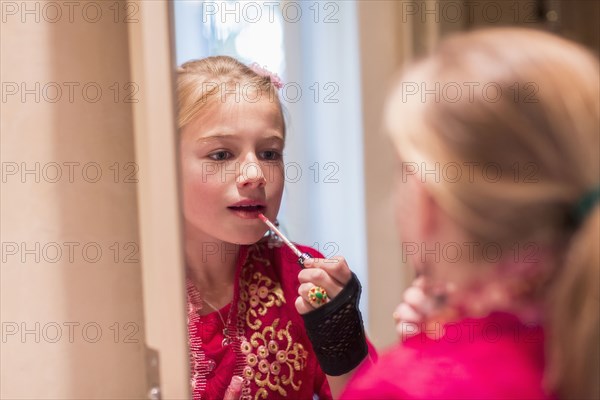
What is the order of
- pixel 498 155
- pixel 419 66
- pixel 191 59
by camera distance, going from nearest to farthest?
pixel 498 155 < pixel 419 66 < pixel 191 59

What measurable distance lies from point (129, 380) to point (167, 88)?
357mm

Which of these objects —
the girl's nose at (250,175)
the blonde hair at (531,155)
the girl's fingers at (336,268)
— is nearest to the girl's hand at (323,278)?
the girl's fingers at (336,268)

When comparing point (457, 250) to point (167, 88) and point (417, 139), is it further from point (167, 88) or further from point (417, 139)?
point (167, 88)

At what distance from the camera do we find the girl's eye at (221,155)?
2.45ft

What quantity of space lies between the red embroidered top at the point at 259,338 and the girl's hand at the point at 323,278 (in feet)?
0.07

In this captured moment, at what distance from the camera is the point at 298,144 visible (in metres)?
0.77

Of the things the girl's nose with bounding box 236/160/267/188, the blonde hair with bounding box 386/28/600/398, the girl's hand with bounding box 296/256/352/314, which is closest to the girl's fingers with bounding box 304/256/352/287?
the girl's hand with bounding box 296/256/352/314

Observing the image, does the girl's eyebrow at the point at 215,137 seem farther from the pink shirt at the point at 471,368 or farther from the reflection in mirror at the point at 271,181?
the pink shirt at the point at 471,368

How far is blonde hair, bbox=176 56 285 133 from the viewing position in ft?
2.41

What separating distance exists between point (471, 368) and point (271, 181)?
32cm

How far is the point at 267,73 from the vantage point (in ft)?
2.52

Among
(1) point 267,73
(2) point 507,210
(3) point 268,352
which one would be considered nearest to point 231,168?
(1) point 267,73

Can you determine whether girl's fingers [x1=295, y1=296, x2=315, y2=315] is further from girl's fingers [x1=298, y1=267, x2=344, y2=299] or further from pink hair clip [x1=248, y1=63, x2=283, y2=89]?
pink hair clip [x1=248, y1=63, x2=283, y2=89]

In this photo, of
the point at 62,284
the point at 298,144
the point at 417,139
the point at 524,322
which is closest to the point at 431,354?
the point at 524,322
